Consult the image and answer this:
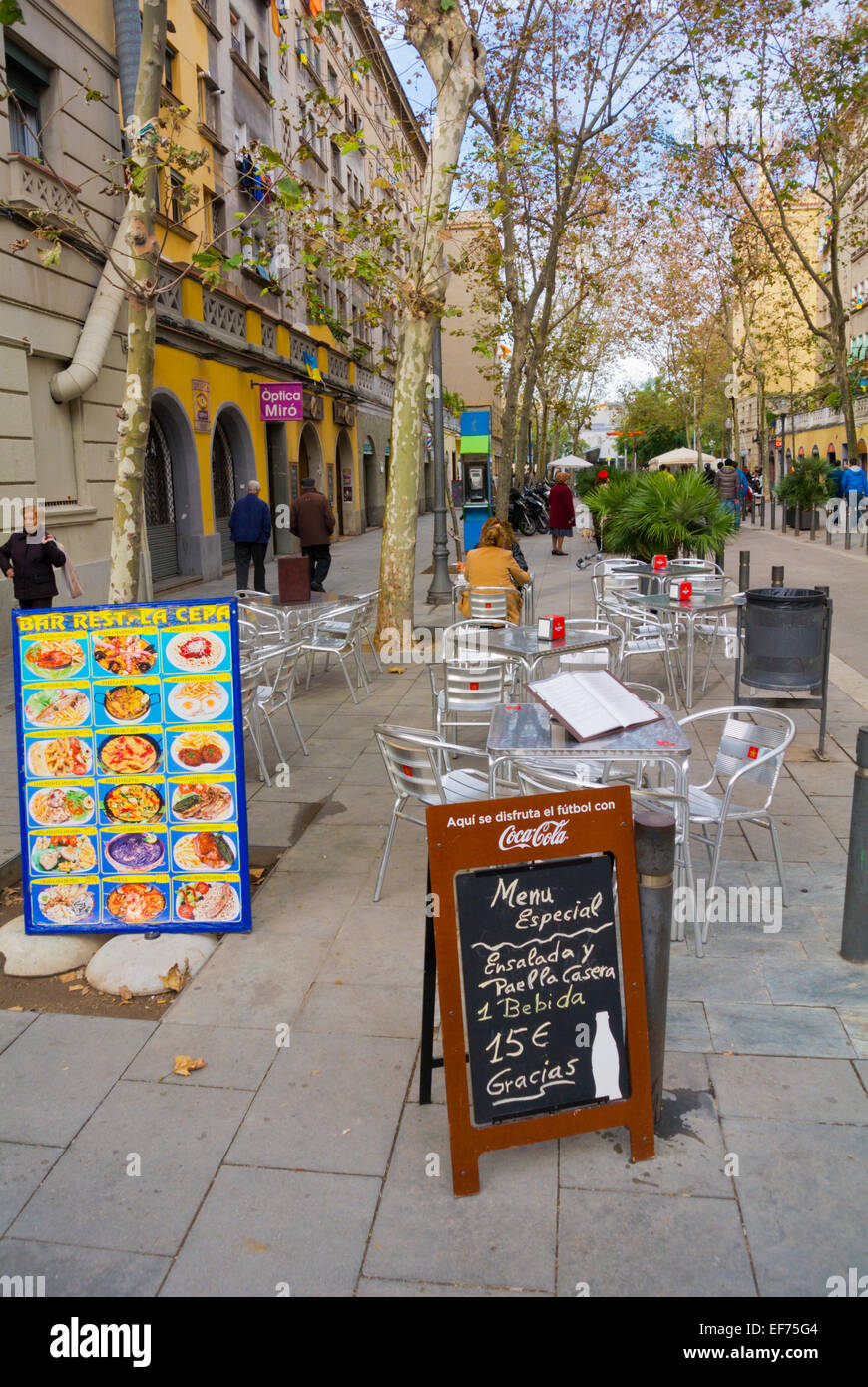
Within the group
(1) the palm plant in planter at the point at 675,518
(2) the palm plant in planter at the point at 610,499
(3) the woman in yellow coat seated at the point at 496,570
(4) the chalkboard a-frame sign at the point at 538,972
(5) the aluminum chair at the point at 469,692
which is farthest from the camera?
(2) the palm plant in planter at the point at 610,499

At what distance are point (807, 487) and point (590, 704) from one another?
2332 centimetres

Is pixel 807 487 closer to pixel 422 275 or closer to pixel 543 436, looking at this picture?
pixel 543 436

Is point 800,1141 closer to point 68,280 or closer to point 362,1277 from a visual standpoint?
point 362,1277

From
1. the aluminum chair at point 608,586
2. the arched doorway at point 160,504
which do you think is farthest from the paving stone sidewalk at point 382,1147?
the arched doorway at point 160,504

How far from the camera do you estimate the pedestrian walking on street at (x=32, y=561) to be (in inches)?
365

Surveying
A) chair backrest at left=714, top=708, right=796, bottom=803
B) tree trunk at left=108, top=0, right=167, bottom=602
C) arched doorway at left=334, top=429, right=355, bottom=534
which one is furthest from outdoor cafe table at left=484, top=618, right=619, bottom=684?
arched doorway at left=334, top=429, right=355, bottom=534

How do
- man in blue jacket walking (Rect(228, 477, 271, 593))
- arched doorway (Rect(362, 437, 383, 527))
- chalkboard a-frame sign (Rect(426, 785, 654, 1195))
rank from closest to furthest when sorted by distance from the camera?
chalkboard a-frame sign (Rect(426, 785, 654, 1195)) → man in blue jacket walking (Rect(228, 477, 271, 593)) → arched doorway (Rect(362, 437, 383, 527))

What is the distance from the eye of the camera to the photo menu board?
14.7ft

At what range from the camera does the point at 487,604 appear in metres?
9.05

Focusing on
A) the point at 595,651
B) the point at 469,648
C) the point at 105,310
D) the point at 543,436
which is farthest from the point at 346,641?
the point at 543,436

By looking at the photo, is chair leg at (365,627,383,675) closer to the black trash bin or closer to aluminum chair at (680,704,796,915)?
the black trash bin

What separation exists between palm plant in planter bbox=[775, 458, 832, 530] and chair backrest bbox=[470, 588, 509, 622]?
19.1 m

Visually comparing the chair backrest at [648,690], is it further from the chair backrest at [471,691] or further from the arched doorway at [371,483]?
the arched doorway at [371,483]

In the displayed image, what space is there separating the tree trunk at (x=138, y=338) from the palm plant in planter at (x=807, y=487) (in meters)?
22.7
